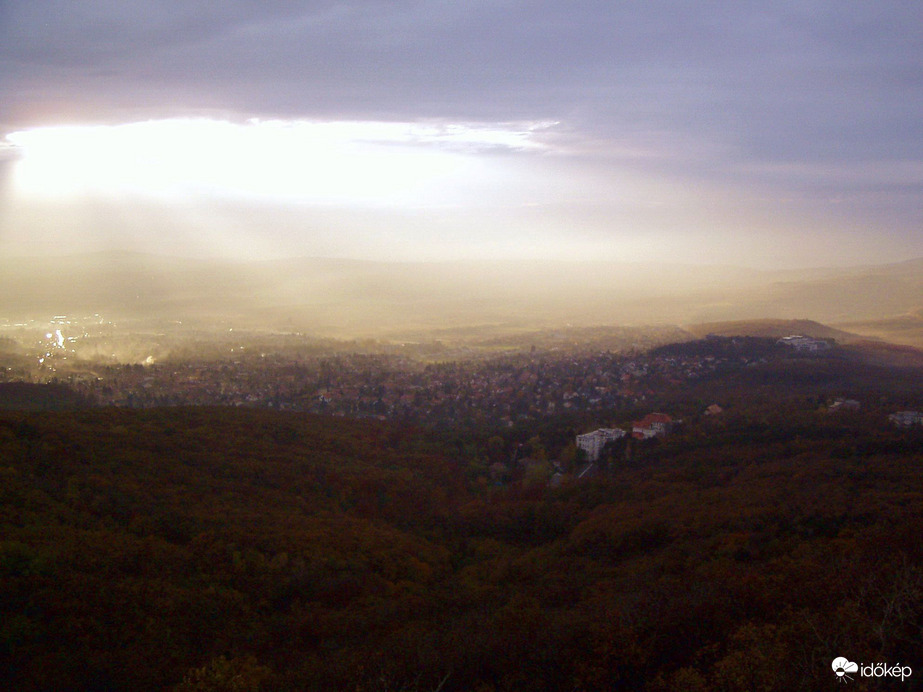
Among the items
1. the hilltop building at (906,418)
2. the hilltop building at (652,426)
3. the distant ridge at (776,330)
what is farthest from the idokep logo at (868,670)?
the distant ridge at (776,330)

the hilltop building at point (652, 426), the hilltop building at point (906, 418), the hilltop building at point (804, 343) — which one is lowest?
the hilltop building at point (652, 426)

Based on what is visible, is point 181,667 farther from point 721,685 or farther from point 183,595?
point 721,685

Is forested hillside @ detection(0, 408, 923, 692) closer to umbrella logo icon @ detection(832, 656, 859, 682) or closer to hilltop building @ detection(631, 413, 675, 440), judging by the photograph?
umbrella logo icon @ detection(832, 656, 859, 682)

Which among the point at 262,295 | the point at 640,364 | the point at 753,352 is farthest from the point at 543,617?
the point at 262,295

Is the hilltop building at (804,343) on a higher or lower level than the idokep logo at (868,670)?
higher

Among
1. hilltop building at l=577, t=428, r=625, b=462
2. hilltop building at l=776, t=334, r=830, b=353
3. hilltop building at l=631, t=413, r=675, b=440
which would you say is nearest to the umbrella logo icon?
hilltop building at l=577, t=428, r=625, b=462

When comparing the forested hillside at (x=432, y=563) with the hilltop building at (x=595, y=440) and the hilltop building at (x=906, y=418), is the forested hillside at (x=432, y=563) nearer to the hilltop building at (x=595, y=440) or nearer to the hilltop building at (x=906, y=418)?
the hilltop building at (x=906, y=418)

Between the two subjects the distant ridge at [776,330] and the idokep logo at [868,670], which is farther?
the distant ridge at [776,330]

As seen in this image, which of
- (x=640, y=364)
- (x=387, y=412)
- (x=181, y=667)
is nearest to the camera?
(x=181, y=667)

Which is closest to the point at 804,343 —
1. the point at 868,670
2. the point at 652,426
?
the point at 652,426
